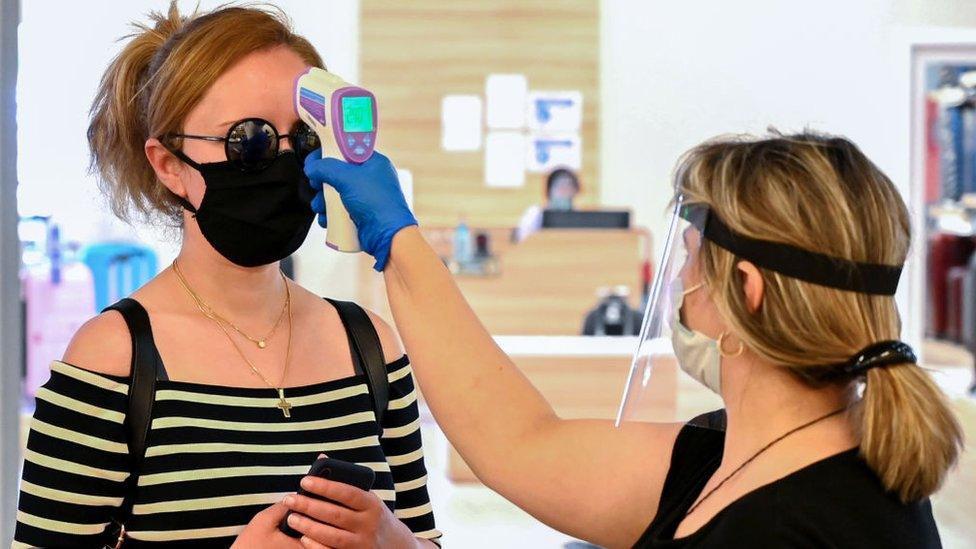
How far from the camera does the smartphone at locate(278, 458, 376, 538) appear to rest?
3.99ft

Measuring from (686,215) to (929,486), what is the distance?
38 cm

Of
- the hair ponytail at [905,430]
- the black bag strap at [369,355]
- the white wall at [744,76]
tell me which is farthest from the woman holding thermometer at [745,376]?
the white wall at [744,76]

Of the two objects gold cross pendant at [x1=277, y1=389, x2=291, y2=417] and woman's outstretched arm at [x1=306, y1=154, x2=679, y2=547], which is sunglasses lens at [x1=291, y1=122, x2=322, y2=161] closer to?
woman's outstretched arm at [x1=306, y1=154, x2=679, y2=547]

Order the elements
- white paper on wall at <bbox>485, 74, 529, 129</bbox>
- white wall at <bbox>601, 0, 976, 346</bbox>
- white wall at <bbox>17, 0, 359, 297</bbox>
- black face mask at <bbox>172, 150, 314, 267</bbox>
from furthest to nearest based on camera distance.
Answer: white paper on wall at <bbox>485, 74, 529, 129</bbox> → white wall at <bbox>601, 0, 976, 346</bbox> → white wall at <bbox>17, 0, 359, 297</bbox> → black face mask at <bbox>172, 150, 314, 267</bbox>

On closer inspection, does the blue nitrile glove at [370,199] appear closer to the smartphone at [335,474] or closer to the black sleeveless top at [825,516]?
the smartphone at [335,474]

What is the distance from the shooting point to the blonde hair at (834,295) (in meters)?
1.17

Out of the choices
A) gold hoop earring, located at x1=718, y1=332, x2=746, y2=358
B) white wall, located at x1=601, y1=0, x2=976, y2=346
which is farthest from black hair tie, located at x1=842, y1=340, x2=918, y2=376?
white wall, located at x1=601, y1=0, x2=976, y2=346

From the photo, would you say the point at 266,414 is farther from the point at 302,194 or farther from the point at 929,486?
the point at 929,486

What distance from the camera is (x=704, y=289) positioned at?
1.29 m

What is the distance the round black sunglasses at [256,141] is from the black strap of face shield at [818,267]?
0.51m

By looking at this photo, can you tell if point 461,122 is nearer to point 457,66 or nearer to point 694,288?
point 457,66

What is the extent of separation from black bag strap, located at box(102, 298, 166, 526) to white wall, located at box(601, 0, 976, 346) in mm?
2312

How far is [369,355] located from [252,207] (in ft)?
0.75

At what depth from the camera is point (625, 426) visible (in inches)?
57.5
